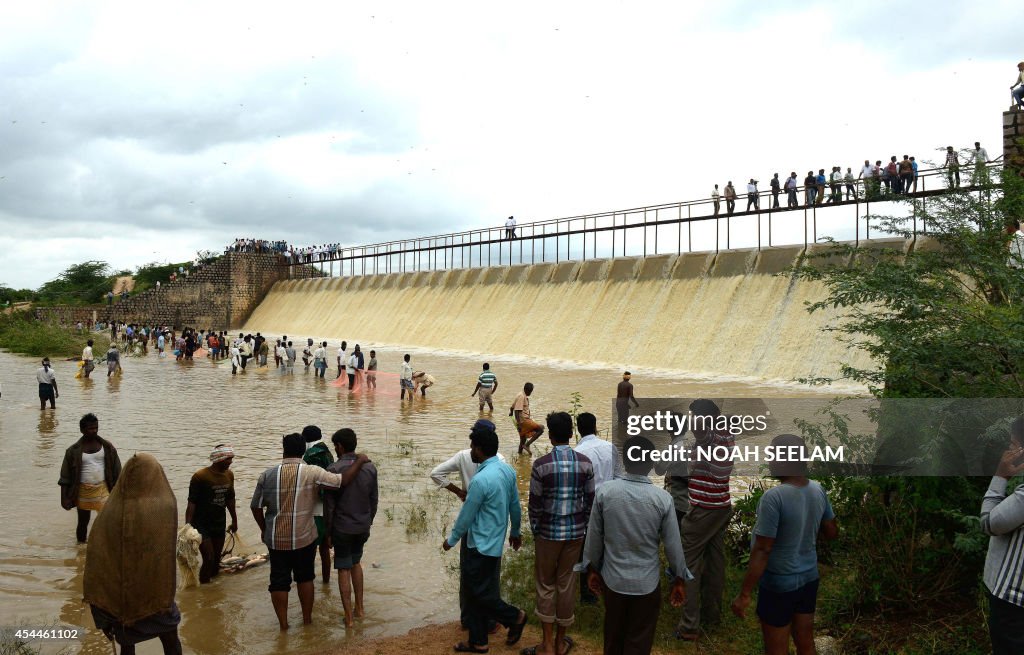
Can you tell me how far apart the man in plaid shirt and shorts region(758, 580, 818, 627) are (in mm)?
1135

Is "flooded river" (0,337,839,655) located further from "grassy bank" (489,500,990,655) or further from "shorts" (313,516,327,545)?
"grassy bank" (489,500,990,655)

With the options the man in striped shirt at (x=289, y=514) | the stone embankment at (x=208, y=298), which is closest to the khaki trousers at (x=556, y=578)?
the man in striped shirt at (x=289, y=514)

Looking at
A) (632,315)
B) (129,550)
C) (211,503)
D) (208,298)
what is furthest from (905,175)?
(208,298)

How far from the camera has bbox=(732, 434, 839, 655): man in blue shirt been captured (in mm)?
3855

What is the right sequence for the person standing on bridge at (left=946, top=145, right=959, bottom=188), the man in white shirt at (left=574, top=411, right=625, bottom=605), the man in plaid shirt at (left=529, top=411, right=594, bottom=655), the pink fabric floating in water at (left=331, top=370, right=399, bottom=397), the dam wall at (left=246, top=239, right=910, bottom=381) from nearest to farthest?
the man in plaid shirt at (left=529, top=411, right=594, bottom=655) → the man in white shirt at (left=574, top=411, right=625, bottom=605) → the person standing on bridge at (left=946, top=145, right=959, bottom=188) → the pink fabric floating in water at (left=331, top=370, right=399, bottom=397) → the dam wall at (left=246, top=239, right=910, bottom=381)

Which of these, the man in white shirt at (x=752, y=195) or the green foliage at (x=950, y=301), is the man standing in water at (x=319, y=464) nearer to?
the green foliage at (x=950, y=301)

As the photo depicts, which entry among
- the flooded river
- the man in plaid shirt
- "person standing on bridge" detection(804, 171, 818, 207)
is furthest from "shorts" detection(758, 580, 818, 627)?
"person standing on bridge" detection(804, 171, 818, 207)

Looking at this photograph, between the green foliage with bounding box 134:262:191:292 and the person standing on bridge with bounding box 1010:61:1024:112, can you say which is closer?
the person standing on bridge with bounding box 1010:61:1024:112

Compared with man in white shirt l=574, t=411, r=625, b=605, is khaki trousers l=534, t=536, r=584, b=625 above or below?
below

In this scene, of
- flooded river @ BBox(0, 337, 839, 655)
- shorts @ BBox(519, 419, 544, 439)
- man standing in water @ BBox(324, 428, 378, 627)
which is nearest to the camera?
man standing in water @ BBox(324, 428, 378, 627)

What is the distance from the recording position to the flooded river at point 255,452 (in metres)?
5.46

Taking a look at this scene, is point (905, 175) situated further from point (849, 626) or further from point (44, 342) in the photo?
point (44, 342)

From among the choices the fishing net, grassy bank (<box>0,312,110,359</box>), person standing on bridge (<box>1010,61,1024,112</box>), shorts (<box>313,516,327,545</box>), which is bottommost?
the fishing net

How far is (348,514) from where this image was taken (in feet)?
17.0
